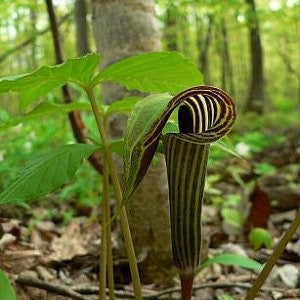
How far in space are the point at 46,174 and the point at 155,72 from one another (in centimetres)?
41

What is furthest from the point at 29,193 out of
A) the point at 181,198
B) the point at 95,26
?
the point at 95,26

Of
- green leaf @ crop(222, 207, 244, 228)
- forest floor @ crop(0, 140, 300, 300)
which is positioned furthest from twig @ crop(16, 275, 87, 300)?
green leaf @ crop(222, 207, 244, 228)

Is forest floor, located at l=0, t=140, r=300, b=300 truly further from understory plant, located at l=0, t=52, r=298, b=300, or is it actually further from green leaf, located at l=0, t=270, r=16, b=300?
green leaf, located at l=0, t=270, r=16, b=300

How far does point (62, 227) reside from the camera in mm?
3604

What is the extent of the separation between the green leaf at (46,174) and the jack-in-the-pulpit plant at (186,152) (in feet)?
1.11

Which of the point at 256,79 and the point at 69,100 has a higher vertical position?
the point at 69,100

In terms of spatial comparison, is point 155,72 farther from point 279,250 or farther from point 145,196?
point 145,196

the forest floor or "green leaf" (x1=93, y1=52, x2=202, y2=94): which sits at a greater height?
"green leaf" (x1=93, y1=52, x2=202, y2=94)

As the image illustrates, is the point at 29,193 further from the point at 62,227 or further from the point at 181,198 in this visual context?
the point at 62,227

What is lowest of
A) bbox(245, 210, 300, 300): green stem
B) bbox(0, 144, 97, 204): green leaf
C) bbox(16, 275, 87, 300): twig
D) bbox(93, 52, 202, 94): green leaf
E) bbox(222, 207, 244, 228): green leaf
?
Result: bbox(222, 207, 244, 228): green leaf

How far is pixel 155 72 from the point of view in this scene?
54.4 inches

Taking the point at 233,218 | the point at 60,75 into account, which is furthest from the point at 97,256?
the point at 60,75

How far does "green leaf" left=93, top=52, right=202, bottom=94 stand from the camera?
1291 millimetres

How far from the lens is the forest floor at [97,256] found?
78.8 inches
